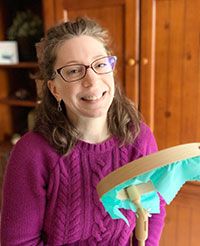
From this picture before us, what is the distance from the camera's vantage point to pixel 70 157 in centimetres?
96

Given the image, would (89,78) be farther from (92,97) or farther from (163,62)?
(163,62)

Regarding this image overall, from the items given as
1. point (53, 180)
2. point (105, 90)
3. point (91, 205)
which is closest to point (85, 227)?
point (91, 205)

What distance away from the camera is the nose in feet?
2.92

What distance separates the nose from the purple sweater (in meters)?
0.19

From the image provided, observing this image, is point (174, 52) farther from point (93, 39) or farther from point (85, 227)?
point (85, 227)

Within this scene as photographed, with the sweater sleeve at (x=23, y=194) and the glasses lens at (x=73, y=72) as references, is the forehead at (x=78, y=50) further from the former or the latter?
the sweater sleeve at (x=23, y=194)

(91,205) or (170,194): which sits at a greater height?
(170,194)

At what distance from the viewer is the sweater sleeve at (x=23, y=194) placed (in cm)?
92

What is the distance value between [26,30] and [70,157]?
1.22 metres

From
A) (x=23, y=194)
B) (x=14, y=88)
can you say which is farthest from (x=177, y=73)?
(x=14, y=88)

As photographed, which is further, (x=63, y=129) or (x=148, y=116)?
(x=148, y=116)

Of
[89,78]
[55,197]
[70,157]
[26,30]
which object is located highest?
[26,30]

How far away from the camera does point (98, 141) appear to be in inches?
39.4

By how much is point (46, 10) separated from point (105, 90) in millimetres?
969
